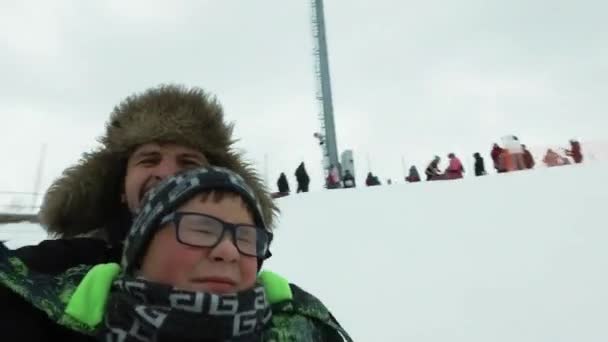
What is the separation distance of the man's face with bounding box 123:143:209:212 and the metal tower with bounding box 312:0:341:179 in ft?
47.6

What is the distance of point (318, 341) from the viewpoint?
4.52 feet

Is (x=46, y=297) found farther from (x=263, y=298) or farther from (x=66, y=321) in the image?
(x=263, y=298)

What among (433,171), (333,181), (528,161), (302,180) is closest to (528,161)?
(528,161)

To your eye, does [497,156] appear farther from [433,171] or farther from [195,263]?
[195,263]

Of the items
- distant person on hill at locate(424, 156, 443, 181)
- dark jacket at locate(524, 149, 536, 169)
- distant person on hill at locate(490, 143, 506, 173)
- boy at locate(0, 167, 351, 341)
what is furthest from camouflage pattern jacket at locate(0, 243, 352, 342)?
dark jacket at locate(524, 149, 536, 169)

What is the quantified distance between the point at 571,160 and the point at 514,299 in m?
7.80

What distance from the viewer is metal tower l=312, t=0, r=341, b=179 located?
16.6 metres

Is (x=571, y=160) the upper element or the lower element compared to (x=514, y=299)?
upper

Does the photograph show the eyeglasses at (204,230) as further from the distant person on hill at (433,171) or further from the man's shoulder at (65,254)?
the distant person on hill at (433,171)

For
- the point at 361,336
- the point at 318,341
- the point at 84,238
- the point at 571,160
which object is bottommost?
the point at 361,336

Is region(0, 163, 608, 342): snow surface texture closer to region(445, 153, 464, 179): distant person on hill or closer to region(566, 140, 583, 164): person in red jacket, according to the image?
region(445, 153, 464, 179): distant person on hill

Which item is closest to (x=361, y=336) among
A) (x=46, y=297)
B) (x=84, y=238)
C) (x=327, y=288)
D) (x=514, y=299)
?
(x=327, y=288)

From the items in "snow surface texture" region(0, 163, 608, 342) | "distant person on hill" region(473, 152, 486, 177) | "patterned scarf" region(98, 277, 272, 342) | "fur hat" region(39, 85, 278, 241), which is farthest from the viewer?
"distant person on hill" region(473, 152, 486, 177)

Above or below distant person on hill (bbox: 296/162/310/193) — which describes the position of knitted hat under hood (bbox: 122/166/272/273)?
below
